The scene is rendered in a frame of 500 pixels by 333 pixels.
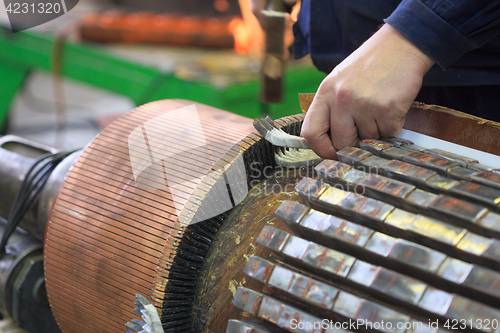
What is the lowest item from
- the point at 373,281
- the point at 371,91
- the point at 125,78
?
the point at 125,78

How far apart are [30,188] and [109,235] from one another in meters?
0.33

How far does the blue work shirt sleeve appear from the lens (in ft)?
2.23

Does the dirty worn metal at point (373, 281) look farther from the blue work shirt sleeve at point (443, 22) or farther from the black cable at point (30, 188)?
the black cable at point (30, 188)

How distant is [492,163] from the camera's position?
2.21 ft

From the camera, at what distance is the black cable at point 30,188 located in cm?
100

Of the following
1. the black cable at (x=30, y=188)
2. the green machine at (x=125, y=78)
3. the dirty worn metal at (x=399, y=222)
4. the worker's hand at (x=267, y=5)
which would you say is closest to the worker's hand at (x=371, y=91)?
the dirty worn metal at (x=399, y=222)

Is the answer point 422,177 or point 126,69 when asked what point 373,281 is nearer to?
point 422,177

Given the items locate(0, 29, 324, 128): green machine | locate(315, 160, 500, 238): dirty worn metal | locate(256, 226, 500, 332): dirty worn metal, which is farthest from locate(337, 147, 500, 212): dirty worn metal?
locate(0, 29, 324, 128): green machine

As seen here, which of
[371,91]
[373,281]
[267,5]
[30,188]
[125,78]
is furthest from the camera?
[125,78]

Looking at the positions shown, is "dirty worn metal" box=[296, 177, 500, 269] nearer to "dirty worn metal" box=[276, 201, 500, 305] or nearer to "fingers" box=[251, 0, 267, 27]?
"dirty worn metal" box=[276, 201, 500, 305]

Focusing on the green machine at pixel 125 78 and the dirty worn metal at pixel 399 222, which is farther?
the green machine at pixel 125 78

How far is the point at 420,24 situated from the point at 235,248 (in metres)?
0.41

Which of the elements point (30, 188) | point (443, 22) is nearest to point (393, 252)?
point (443, 22)

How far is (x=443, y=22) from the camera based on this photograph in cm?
68
